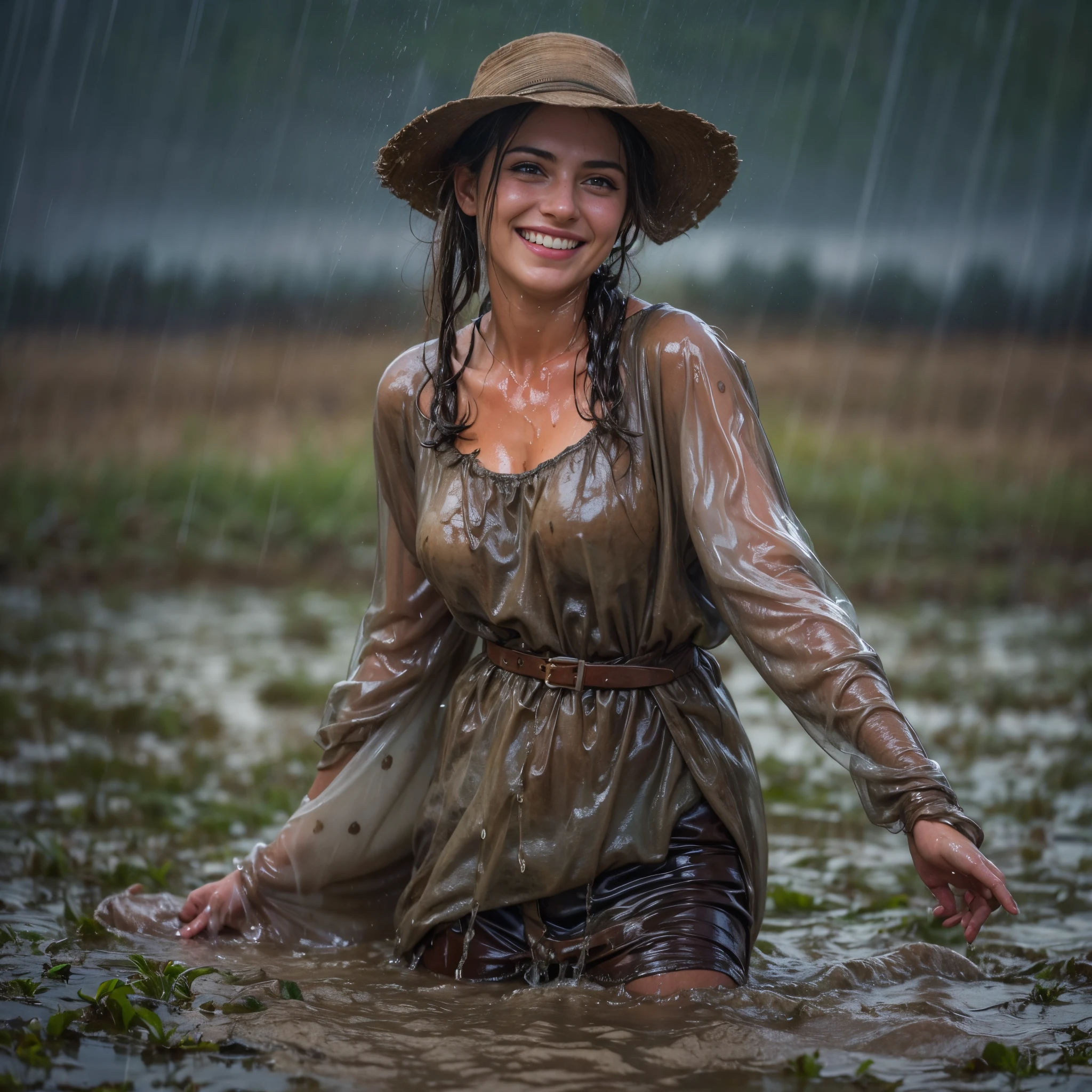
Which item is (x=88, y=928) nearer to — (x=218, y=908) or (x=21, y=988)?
(x=218, y=908)

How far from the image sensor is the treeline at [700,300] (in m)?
13.9

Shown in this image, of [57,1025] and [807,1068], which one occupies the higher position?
[807,1068]

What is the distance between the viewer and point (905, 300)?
15188 mm

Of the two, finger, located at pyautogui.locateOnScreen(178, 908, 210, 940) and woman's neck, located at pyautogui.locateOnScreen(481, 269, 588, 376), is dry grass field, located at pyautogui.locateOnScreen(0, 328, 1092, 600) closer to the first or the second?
finger, located at pyautogui.locateOnScreen(178, 908, 210, 940)

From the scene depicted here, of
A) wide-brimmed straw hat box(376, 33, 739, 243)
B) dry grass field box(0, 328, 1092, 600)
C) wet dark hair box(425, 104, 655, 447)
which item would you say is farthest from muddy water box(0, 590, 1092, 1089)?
dry grass field box(0, 328, 1092, 600)

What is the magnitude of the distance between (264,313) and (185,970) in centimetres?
1377

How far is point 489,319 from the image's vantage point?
10.4ft

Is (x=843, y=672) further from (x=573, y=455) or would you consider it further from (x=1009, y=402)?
(x=1009, y=402)

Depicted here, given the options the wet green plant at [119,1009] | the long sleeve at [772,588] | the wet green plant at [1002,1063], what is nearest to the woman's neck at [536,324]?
the long sleeve at [772,588]

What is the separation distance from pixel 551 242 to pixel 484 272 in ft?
1.12

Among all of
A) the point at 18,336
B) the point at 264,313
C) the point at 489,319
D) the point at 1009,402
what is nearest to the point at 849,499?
the point at 1009,402

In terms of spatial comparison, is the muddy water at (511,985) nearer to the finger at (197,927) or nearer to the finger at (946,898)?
the finger at (197,927)

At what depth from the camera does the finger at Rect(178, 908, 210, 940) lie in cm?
324

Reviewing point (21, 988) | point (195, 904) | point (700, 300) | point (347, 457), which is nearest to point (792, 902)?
point (195, 904)
